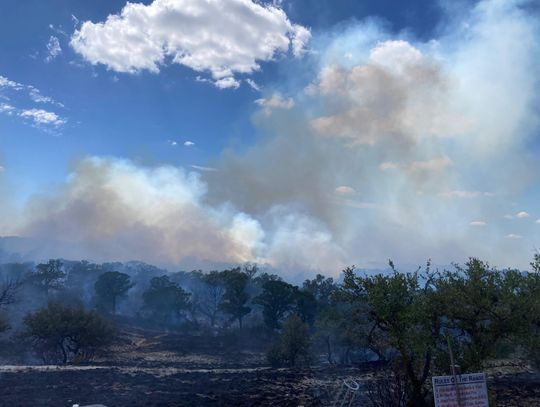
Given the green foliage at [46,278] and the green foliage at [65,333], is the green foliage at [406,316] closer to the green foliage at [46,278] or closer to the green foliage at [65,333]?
the green foliage at [65,333]

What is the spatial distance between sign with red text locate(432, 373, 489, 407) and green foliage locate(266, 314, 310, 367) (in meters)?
46.3

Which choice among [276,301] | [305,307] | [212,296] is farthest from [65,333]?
[212,296]

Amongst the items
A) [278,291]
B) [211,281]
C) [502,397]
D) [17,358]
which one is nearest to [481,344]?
[502,397]

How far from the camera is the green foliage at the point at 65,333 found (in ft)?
189

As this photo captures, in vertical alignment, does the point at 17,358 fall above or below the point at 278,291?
below

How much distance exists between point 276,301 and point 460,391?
240 feet

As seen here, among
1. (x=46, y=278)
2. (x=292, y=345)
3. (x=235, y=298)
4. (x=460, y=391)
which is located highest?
(x=46, y=278)

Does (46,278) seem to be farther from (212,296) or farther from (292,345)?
(292,345)

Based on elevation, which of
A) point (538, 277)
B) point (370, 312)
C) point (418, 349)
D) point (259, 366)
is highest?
point (538, 277)

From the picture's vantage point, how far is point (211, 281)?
4444 inches

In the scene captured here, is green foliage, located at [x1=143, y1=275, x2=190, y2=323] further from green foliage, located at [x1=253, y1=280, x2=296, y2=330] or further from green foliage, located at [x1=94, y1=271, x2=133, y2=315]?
green foliage, located at [x1=253, y1=280, x2=296, y2=330]

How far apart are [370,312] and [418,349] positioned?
10.7 ft

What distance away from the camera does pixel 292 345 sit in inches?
2346

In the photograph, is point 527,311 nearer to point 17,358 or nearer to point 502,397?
point 502,397
